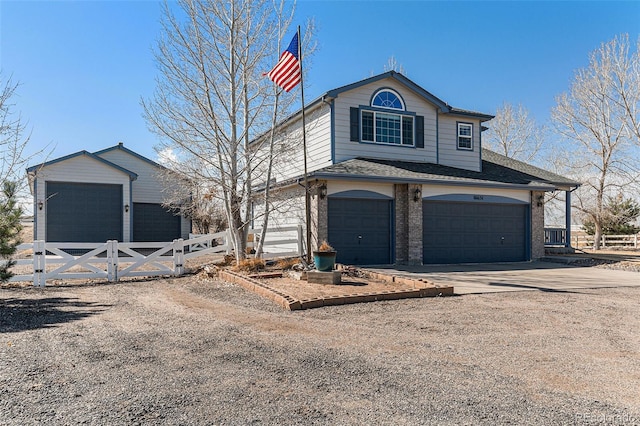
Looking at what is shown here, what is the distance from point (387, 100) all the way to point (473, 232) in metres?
6.15

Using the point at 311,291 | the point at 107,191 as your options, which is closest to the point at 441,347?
the point at 311,291

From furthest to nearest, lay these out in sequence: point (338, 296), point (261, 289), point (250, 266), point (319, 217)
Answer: point (319, 217)
point (250, 266)
point (261, 289)
point (338, 296)

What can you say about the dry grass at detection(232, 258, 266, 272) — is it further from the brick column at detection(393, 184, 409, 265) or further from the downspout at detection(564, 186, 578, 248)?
the downspout at detection(564, 186, 578, 248)

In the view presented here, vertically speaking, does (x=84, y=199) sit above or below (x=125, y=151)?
below

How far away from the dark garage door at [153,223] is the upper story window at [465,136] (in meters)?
15.6

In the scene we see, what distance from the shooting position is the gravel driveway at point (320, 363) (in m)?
3.54

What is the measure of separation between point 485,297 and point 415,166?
26.5 feet

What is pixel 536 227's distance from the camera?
57.3ft

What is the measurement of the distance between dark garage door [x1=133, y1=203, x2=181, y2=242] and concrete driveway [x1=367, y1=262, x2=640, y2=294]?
14.1 meters

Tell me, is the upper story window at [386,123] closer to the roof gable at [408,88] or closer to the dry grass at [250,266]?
the roof gable at [408,88]

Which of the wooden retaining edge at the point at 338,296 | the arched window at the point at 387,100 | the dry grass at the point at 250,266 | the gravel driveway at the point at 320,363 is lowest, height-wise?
the gravel driveway at the point at 320,363

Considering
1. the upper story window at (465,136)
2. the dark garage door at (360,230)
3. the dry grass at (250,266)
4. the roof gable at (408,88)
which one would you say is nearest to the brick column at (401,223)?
the dark garage door at (360,230)

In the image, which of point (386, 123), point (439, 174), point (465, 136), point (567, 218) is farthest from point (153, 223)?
point (567, 218)

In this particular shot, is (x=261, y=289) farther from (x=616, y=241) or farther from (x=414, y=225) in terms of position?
(x=616, y=241)
